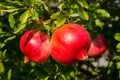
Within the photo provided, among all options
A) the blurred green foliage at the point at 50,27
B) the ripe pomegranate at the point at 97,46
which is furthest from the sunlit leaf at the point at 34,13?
the ripe pomegranate at the point at 97,46

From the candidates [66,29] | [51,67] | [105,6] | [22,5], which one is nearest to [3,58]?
[51,67]

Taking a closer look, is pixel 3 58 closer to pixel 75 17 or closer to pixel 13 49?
pixel 13 49

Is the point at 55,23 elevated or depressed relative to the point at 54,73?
elevated

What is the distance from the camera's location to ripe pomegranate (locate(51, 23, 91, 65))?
5.25 ft

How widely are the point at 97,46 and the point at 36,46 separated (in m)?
0.78

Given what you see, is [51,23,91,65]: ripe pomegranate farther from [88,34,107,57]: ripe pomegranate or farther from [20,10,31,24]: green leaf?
[88,34,107,57]: ripe pomegranate

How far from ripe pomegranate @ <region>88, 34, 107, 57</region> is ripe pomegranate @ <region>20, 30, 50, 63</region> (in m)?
0.68

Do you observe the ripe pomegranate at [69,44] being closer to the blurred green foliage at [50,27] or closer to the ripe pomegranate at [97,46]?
the blurred green foliage at [50,27]

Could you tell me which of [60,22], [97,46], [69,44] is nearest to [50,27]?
[60,22]

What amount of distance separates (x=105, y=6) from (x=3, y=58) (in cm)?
96

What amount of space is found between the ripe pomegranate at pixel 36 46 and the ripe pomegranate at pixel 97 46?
2.22 feet

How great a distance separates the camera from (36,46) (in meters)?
1.70

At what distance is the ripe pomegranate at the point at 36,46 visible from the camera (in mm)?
1693

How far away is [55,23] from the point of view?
1.79 metres
